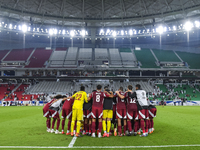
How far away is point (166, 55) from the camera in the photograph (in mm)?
65312

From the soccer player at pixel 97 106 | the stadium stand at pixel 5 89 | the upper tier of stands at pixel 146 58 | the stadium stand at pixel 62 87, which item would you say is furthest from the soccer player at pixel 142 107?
the upper tier of stands at pixel 146 58

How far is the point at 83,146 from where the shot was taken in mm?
6016

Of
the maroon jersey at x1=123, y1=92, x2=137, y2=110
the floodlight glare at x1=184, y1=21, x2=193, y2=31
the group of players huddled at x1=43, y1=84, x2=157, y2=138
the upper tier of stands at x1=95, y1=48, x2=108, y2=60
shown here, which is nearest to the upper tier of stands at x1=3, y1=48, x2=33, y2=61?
the upper tier of stands at x1=95, y1=48, x2=108, y2=60

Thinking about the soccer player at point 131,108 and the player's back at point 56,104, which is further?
the player's back at point 56,104

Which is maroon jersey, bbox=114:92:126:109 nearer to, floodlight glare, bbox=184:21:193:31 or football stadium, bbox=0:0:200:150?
football stadium, bbox=0:0:200:150

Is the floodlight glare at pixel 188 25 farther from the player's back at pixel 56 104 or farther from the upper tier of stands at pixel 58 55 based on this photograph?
the player's back at pixel 56 104

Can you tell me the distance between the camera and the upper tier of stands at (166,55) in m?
62.1

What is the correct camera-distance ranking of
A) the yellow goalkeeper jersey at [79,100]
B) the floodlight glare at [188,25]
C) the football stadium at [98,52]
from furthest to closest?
the floodlight glare at [188,25] < the football stadium at [98,52] < the yellow goalkeeper jersey at [79,100]

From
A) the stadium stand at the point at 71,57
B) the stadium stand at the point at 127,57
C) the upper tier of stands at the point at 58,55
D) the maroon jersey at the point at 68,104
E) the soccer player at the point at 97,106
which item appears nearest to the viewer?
the soccer player at the point at 97,106

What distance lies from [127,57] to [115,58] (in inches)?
183

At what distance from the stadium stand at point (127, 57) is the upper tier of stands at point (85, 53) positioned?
11989 mm

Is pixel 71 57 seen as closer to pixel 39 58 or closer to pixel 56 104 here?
pixel 39 58

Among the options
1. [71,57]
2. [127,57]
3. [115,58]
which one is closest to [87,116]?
[115,58]

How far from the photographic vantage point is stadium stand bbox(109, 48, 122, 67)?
5881 cm
